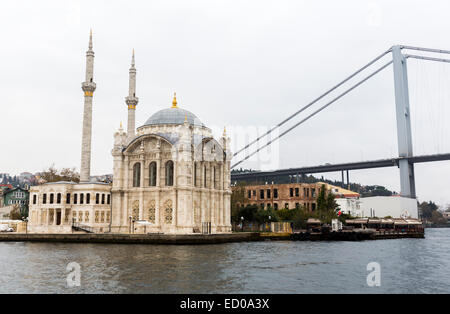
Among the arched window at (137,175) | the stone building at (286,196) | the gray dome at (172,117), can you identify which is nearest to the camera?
the arched window at (137,175)

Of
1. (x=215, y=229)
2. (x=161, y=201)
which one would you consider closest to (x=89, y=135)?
(x=161, y=201)

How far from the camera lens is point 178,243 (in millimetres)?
43438

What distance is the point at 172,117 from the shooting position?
55.2 meters

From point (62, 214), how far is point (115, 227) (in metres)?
6.63

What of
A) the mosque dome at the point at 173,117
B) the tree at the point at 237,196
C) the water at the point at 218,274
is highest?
the mosque dome at the point at 173,117

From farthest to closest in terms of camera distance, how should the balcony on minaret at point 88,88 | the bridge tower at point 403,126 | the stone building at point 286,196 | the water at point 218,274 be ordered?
the bridge tower at point 403,126, the stone building at point 286,196, the balcony on minaret at point 88,88, the water at point 218,274

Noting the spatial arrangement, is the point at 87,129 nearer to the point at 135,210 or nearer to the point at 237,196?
the point at 135,210

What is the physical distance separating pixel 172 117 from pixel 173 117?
4.8 inches

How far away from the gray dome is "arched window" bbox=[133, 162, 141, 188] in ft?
18.3

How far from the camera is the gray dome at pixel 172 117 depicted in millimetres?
54906

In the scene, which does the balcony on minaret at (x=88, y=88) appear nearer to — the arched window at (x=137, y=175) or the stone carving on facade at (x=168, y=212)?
the arched window at (x=137, y=175)

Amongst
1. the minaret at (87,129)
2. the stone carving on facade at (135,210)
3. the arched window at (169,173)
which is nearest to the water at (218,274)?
the arched window at (169,173)

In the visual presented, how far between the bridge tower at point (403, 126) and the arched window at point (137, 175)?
190ft
